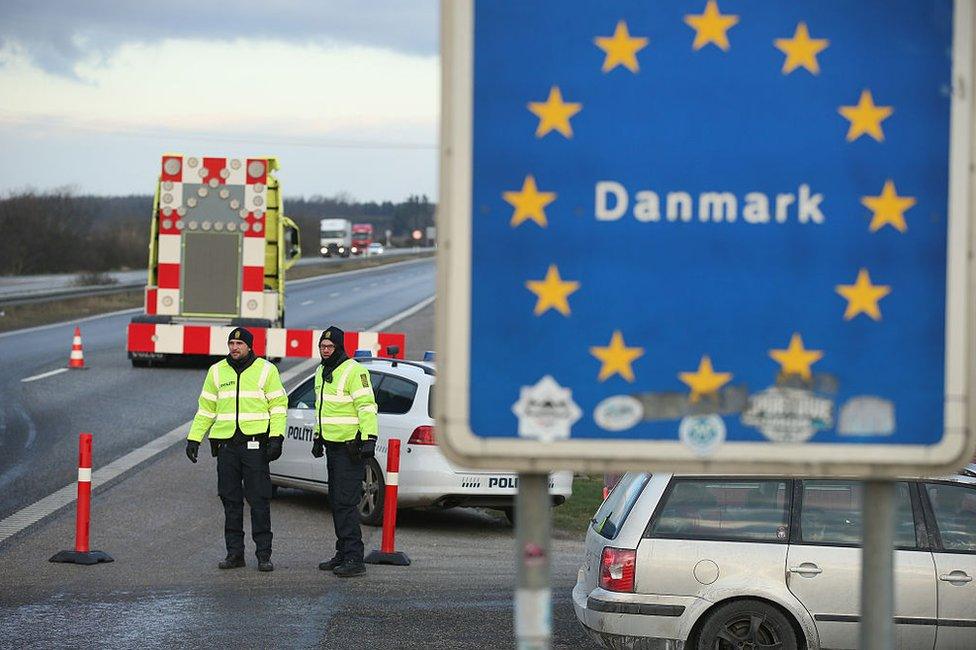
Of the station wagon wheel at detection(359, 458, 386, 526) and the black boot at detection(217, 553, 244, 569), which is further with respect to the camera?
the station wagon wheel at detection(359, 458, 386, 526)

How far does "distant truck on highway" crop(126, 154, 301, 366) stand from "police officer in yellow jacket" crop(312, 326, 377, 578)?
13778 mm

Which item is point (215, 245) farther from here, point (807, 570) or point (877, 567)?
point (877, 567)

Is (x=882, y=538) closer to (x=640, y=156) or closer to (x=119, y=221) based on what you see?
(x=640, y=156)

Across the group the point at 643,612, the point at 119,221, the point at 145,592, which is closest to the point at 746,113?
the point at 643,612

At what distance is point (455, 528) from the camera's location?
1486cm

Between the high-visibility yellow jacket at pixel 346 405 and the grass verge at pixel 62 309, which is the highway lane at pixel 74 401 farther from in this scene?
the high-visibility yellow jacket at pixel 346 405

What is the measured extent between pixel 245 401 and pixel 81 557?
180 cm

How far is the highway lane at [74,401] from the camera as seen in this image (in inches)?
678

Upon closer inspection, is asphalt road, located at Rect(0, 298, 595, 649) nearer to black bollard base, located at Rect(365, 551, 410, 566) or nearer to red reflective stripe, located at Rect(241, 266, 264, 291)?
black bollard base, located at Rect(365, 551, 410, 566)

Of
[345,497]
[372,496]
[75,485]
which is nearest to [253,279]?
[75,485]

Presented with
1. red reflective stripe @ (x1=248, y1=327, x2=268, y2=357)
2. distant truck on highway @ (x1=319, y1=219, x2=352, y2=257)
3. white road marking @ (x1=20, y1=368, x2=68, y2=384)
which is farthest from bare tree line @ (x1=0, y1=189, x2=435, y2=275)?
red reflective stripe @ (x1=248, y1=327, x2=268, y2=357)

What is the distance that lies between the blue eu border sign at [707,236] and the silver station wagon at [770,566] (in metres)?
5.77

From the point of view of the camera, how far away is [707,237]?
112 inches

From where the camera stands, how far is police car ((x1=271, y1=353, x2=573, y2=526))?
14.0 m
